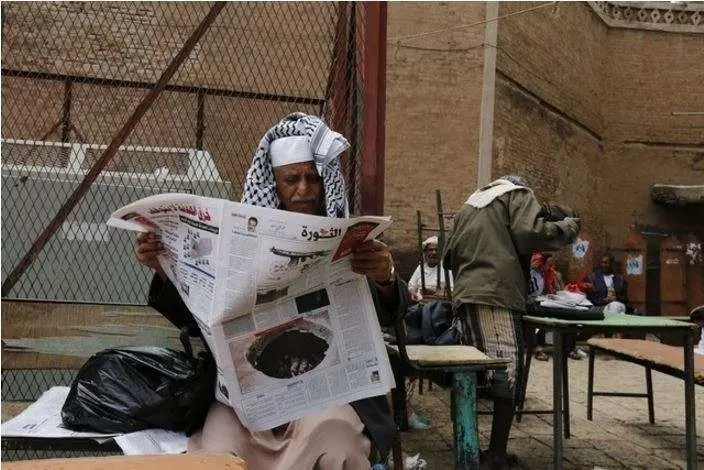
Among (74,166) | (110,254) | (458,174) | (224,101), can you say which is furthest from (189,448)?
(458,174)

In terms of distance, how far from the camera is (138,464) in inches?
43.4

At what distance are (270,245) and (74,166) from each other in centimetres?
271

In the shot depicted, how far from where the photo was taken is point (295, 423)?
1.93 metres

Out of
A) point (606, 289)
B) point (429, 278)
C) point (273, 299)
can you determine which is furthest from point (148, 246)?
point (606, 289)

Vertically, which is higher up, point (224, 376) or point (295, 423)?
point (224, 376)

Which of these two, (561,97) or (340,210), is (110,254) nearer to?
(340,210)

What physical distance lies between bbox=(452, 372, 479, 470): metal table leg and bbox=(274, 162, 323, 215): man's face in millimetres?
1041

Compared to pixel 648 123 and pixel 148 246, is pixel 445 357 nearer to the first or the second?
pixel 148 246

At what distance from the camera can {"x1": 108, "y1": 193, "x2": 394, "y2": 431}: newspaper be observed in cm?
166

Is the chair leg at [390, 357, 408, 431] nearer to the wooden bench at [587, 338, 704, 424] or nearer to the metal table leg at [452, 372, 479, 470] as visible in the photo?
the metal table leg at [452, 372, 479, 470]

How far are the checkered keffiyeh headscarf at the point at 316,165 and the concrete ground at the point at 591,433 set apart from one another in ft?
7.51

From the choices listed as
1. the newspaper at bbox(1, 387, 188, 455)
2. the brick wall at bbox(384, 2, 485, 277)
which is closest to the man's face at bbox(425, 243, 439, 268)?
the brick wall at bbox(384, 2, 485, 277)

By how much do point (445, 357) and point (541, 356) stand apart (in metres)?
7.09

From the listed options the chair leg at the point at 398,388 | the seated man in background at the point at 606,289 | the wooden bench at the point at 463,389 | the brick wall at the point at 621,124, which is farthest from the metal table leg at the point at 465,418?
the brick wall at the point at 621,124
